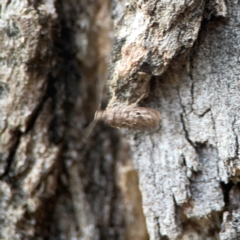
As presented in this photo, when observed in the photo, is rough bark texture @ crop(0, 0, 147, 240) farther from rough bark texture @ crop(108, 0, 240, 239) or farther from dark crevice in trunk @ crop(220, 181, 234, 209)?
dark crevice in trunk @ crop(220, 181, 234, 209)

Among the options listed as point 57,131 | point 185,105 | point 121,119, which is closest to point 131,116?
point 121,119

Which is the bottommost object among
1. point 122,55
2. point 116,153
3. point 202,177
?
point 202,177

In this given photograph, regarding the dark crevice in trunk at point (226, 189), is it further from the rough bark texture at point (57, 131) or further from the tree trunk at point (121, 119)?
the rough bark texture at point (57, 131)

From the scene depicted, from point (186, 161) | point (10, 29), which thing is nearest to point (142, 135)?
point (186, 161)

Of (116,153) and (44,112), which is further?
(116,153)

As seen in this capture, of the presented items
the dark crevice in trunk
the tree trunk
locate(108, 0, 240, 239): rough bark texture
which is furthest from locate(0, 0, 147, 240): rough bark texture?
the dark crevice in trunk

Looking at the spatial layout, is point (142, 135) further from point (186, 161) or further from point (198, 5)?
point (198, 5)
